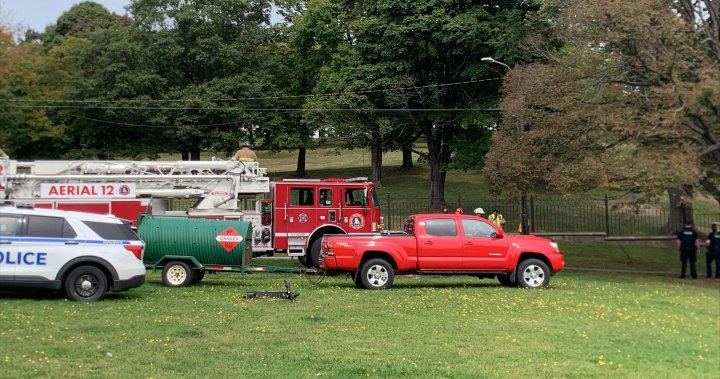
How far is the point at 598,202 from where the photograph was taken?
29391 millimetres

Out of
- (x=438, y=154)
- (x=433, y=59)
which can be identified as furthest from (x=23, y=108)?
(x=438, y=154)

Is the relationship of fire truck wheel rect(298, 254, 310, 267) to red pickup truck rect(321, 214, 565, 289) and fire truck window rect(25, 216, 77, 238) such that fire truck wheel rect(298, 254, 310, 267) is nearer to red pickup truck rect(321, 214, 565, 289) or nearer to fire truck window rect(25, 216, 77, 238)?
red pickup truck rect(321, 214, 565, 289)

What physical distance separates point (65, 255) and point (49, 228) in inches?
24.8

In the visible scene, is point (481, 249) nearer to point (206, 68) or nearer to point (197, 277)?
point (197, 277)

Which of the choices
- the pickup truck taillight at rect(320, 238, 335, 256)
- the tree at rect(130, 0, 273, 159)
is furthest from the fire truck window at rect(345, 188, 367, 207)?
the tree at rect(130, 0, 273, 159)

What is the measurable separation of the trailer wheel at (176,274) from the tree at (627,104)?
1115 cm

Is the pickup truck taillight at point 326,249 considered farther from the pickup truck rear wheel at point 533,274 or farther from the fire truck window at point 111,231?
the pickup truck rear wheel at point 533,274

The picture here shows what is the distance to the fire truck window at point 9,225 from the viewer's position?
39.8 ft

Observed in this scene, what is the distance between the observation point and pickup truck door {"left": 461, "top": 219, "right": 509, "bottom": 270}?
15289mm

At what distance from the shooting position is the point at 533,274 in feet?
51.4

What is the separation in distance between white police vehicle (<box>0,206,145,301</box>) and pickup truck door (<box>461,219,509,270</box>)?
24.3 feet

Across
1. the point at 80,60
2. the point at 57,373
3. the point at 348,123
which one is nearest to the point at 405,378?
the point at 57,373

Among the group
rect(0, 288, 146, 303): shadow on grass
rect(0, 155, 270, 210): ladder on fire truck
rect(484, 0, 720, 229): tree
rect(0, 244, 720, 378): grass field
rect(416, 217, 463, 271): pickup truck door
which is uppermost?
rect(484, 0, 720, 229): tree

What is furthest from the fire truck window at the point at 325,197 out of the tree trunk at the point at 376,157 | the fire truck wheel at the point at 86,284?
the tree trunk at the point at 376,157
